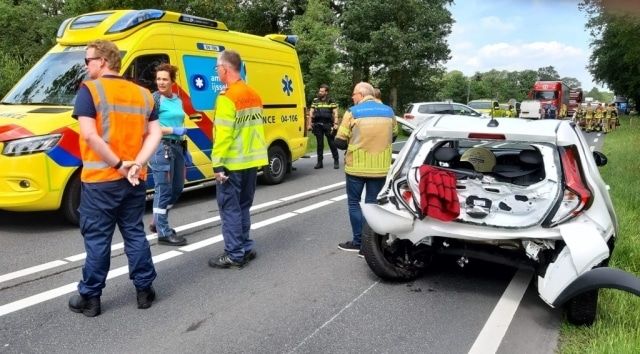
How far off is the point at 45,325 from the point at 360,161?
2970 millimetres

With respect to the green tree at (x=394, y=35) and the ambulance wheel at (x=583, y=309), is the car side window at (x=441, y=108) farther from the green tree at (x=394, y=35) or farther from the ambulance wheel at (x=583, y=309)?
the ambulance wheel at (x=583, y=309)

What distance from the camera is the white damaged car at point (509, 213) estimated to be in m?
3.60

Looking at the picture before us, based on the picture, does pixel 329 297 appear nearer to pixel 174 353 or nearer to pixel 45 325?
pixel 174 353

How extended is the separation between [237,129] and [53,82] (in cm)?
329

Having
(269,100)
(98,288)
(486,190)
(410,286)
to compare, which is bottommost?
(410,286)

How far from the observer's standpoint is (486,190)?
14.3 ft

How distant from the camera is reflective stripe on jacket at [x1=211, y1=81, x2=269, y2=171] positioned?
15.2 ft

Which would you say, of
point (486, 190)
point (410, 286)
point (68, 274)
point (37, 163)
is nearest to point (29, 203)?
point (37, 163)

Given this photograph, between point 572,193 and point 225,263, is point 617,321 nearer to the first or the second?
point 572,193

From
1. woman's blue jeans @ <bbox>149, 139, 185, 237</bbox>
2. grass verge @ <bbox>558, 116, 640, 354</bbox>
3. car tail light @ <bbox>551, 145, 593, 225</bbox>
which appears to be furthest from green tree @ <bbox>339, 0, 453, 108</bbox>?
car tail light @ <bbox>551, 145, 593, 225</bbox>

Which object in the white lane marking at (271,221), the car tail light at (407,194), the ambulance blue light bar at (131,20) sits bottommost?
the white lane marking at (271,221)

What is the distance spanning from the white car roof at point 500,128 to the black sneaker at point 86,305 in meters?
2.86

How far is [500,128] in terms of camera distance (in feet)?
14.2

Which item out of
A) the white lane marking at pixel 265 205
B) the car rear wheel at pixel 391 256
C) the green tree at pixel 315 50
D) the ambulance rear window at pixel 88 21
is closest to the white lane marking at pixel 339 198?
the white lane marking at pixel 265 205
